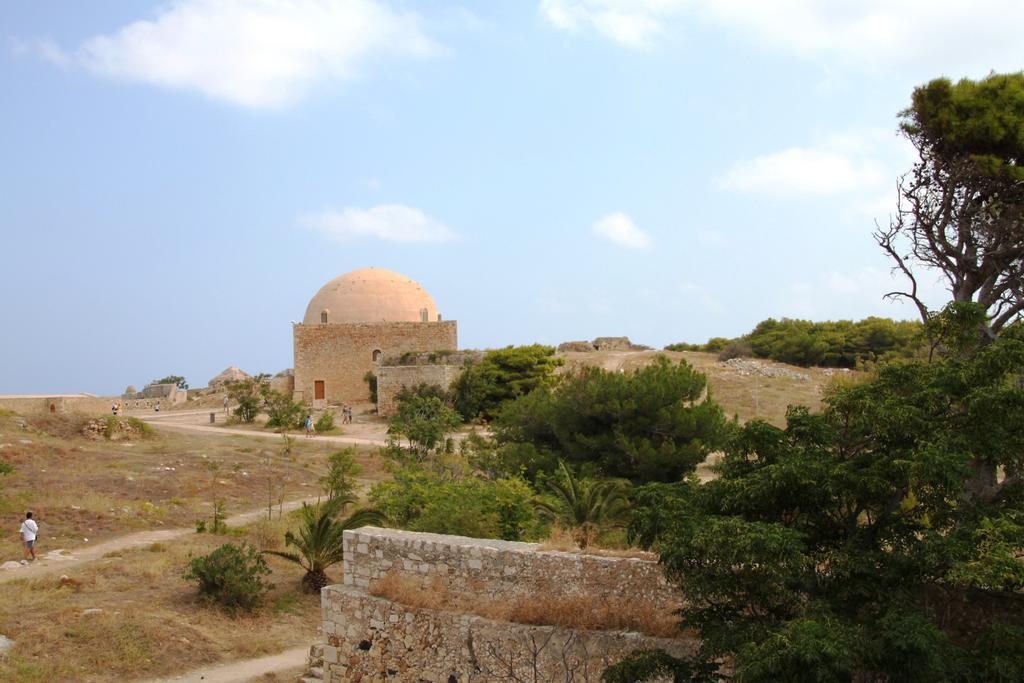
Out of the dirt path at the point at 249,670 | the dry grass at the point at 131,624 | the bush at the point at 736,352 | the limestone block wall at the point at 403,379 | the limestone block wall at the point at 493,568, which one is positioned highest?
the bush at the point at 736,352

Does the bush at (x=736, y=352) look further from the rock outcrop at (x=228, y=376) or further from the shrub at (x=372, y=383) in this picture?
the rock outcrop at (x=228, y=376)

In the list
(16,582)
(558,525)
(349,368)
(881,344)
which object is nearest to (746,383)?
(881,344)

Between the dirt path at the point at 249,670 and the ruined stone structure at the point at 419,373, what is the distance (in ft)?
71.1

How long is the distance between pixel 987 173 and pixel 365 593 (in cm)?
679

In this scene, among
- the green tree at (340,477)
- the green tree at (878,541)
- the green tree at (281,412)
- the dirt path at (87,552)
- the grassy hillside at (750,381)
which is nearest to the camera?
the green tree at (878,541)

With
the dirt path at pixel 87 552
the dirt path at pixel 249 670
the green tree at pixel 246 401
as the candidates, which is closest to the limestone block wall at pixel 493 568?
the dirt path at pixel 249 670

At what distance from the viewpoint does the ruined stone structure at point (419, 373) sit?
105ft

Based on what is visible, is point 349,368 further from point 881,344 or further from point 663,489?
point 663,489

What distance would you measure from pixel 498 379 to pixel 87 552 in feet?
62.6

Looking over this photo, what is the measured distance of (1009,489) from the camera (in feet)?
18.3

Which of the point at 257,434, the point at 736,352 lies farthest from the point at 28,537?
the point at 736,352

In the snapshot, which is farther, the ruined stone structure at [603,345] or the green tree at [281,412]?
the ruined stone structure at [603,345]

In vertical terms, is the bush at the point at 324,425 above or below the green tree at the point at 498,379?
below

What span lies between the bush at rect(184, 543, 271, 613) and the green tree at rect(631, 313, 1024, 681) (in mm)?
6798
